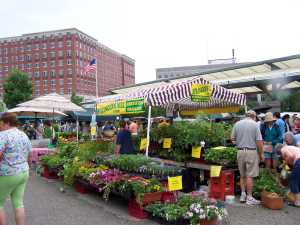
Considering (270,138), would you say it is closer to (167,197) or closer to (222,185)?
(222,185)

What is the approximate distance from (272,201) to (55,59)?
360ft

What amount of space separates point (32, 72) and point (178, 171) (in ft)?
376

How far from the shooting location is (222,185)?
21.1 ft

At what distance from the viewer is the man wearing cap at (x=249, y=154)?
20.1ft

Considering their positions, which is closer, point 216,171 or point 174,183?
point 174,183

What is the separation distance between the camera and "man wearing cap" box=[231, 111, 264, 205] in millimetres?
6137

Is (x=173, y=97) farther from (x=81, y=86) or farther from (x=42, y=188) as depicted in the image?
(x=81, y=86)

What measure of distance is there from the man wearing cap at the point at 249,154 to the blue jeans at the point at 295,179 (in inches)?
23.7

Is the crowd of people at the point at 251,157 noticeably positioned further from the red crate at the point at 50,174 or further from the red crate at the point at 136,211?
the red crate at the point at 50,174

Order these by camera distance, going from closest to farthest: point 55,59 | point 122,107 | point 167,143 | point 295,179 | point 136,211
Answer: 1. point 136,211
2. point 295,179
3. point 167,143
4. point 122,107
5. point 55,59

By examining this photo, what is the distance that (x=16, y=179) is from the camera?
4035mm

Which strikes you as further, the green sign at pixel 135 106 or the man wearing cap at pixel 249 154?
the green sign at pixel 135 106

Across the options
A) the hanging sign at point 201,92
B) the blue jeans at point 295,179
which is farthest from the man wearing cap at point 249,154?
the hanging sign at point 201,92

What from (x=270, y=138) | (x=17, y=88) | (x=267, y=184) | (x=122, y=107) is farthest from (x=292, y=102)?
(x=17, y=88)
